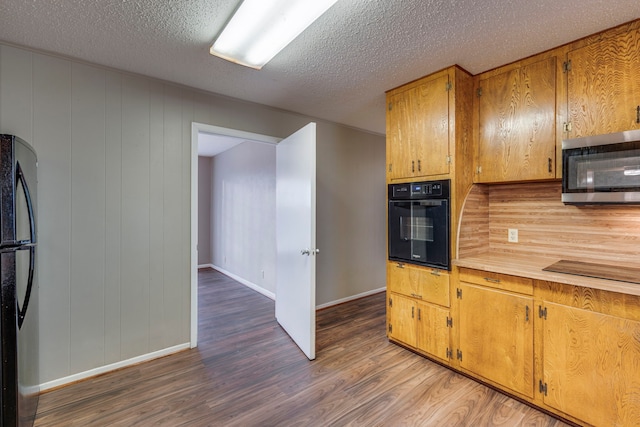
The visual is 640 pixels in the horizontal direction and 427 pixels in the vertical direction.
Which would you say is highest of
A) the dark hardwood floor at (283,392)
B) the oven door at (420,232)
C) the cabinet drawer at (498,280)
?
the oven door at (420,232)

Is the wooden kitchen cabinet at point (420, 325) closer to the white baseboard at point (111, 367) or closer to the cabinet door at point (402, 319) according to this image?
the cabinet door at point (402, 319)

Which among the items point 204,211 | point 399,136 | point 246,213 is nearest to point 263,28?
point 399,136

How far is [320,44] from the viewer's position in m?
1.97

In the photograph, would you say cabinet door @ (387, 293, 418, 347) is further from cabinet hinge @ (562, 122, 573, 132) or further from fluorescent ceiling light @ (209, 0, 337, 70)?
fluorescent ceiling light @ (209, 0, 337, 70)

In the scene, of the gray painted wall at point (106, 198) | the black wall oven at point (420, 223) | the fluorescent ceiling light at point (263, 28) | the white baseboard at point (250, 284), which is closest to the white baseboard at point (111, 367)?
the gray painted wall at point (106, 198)

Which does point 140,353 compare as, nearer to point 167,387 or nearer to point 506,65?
point 167,387

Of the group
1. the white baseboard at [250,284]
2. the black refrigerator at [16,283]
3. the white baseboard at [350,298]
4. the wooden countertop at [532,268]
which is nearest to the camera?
the black refrigerator at [16,283]

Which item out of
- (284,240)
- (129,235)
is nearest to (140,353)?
(129,235)

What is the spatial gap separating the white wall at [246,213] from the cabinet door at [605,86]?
10.9 ft

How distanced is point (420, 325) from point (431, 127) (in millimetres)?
1713

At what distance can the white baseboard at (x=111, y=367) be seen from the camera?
82.0 inches

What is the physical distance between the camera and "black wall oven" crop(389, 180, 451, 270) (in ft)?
7.58

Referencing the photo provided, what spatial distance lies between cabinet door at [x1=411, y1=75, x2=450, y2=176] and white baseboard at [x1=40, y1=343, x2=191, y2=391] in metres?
2.70

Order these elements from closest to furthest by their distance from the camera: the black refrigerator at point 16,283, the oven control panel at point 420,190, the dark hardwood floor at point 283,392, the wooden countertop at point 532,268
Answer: the black refrigerator at point 16,283
the wooden countertop at point 532,268
the dark hardwood floor at point 283,392
the oven control panel at point 420,190
